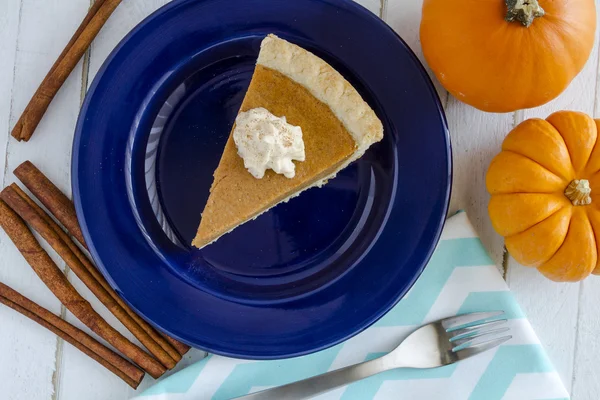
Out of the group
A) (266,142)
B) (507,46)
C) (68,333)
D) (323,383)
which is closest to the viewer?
(507,46)

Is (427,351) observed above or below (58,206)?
below

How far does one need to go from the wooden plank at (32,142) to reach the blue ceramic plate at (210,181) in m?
0.37

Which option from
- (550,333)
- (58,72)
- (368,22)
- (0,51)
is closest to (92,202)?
(58,72)

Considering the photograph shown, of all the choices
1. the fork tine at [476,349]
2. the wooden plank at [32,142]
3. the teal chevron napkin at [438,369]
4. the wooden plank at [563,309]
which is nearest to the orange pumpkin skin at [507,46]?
the wooden plank at [563,309]

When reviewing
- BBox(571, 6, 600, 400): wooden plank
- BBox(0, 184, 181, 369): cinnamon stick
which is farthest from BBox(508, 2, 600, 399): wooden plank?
BBox(0, 184, 181, 369): cinnamon stick

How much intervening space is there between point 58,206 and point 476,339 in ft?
6.77

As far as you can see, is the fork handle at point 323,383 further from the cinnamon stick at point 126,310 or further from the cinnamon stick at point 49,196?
the cinnamon stick at point 49,196

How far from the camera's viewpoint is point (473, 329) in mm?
2689

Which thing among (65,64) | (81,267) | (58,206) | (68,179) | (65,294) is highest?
(65,64)

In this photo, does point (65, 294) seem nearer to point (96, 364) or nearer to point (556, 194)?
point (96, 364)

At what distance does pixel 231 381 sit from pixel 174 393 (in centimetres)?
27

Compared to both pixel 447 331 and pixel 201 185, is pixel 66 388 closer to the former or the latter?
pixel 201 185

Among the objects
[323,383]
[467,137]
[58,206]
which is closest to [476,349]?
[323,383]

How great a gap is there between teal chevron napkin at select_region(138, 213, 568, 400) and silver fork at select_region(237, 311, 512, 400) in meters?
0.06
